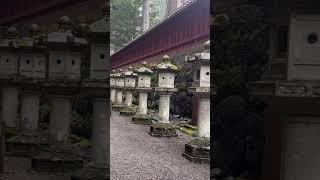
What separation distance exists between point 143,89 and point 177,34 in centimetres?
589

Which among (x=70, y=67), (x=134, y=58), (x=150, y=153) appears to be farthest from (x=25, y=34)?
(x=134, y=58)

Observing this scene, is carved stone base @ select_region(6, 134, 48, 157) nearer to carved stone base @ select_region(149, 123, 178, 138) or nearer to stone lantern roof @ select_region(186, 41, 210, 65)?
stone lantern roof @ select_region(186, 41, 210, 65)

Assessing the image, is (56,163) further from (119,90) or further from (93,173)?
(119,90)

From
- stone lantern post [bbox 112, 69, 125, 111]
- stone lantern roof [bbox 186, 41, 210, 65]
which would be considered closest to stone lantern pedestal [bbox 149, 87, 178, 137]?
stone lantern roof [bbox 186, 41, 210, 65]

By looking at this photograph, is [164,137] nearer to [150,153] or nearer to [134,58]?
[150,153]

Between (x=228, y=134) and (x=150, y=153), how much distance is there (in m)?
6.34

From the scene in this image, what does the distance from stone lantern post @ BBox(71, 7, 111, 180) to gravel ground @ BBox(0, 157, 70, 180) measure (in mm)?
520

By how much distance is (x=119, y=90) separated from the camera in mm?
Answer: 21859

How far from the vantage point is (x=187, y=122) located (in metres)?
12.3

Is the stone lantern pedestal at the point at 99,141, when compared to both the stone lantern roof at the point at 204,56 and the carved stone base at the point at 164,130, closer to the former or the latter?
the stone lantern roof at the point at 204,56

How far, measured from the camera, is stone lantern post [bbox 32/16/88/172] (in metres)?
4.87

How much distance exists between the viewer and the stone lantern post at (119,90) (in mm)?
20736

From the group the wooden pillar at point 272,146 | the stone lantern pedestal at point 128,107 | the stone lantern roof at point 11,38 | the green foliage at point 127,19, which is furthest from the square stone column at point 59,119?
the stone lantern pedestal at point 128,107

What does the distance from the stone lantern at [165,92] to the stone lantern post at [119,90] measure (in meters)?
7.66
